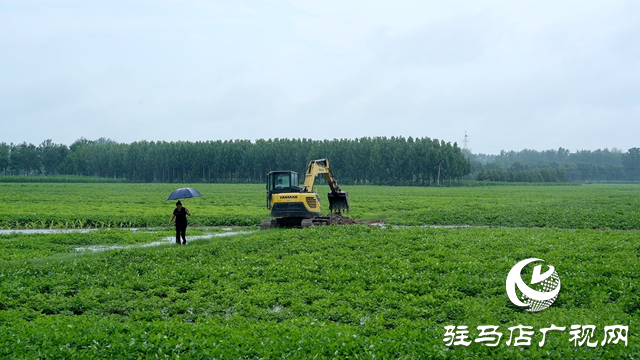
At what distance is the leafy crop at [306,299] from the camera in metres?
9.71

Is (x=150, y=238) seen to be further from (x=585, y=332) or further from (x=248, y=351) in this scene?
(x=585, y=332)

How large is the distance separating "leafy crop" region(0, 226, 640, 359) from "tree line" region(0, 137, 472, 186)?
11805 centimetres

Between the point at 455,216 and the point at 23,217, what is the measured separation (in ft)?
101

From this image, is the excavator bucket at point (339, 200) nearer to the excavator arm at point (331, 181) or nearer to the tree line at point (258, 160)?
the excavator arm at point (331, 181)

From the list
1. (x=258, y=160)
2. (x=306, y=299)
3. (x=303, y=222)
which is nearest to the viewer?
(x=306, y=299)

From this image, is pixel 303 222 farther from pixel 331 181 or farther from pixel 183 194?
pixel 183 194

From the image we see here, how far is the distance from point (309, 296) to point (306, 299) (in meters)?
0.12

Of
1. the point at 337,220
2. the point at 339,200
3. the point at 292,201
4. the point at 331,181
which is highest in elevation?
the point at 331,181

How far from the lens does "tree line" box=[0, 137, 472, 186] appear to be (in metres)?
139

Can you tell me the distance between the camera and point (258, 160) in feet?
489

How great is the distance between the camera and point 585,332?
34.0 ft

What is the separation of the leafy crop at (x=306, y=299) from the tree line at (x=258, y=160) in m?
118

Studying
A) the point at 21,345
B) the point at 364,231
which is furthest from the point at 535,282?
the point at 21,345

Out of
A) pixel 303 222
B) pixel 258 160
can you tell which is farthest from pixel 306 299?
pixel 258 160
